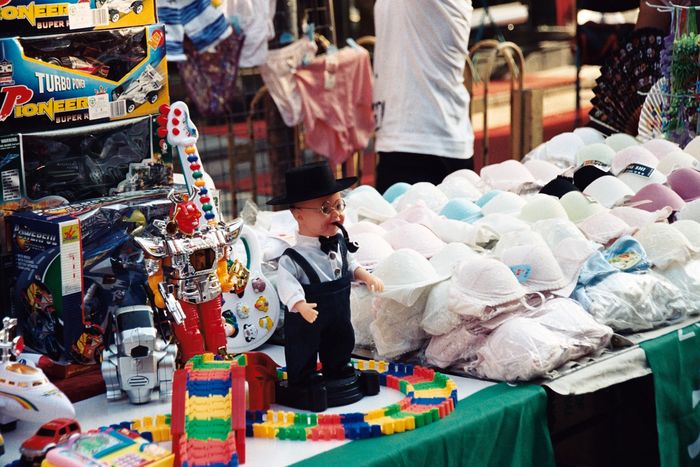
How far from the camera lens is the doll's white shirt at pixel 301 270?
1830 millimetres

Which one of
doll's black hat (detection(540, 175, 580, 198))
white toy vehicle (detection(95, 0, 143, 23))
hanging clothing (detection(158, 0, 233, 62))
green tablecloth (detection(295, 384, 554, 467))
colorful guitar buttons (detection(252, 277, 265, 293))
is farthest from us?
hanging clothing (detection(158, 0, 233, 62))

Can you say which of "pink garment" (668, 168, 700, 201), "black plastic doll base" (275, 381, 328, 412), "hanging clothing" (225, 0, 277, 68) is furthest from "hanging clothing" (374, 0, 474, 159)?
"black plastic doll base" (275, 381, 328, 412)

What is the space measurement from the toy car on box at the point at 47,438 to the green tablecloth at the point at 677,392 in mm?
1220

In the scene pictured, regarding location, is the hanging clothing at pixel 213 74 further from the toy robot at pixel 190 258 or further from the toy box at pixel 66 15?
the toy robot at pixel 190 258

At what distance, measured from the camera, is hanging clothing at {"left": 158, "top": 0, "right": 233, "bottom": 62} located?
4.24 metres

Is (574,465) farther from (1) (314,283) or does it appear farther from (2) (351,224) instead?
(1) (314,283)

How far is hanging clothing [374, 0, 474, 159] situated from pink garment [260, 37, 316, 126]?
786mm

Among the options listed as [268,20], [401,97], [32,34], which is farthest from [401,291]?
[268,20]

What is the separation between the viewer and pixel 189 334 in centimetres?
192

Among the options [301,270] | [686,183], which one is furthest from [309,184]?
[686,183]

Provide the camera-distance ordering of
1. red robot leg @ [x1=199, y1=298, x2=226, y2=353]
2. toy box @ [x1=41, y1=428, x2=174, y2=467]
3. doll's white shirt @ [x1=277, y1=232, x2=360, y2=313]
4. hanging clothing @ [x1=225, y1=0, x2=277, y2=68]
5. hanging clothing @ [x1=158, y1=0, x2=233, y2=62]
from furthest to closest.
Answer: hanging clothing @ [x1=225, y1=0, x2=277, y2=68] < hanging clothing @ [x1=158, y1=0, x2=233, y2=62] < red robot leg @ [x1=199, y1=298, x2=226, y2=353] < doll's white shirt @ [x1=277, y1=232, x2=360, y2=313] < toy box @ [x1=41, y1=428, x2=174, y2=467]

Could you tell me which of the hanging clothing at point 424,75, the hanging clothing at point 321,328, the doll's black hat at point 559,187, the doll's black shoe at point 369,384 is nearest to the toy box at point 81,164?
the hanging clothing at point 321,328

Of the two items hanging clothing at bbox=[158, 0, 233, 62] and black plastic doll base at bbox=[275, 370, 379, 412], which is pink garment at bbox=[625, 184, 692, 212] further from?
hanging clothing at bbox=[158, 0, 233, 62]

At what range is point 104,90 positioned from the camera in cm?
211
